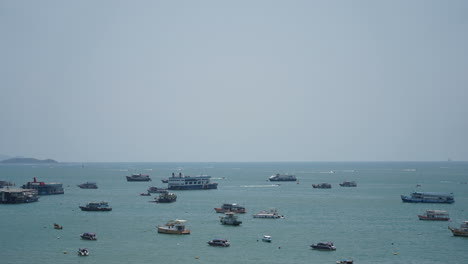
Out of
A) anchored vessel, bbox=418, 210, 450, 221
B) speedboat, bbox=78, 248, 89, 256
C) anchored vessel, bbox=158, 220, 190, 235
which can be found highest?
anchored vessel, bbox=418, 210, 450, 221

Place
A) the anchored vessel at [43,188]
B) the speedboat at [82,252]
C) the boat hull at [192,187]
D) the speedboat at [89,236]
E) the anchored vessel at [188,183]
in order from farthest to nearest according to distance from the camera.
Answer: the anchored vessel at [188,183]
the boat hull at [192,187]
the anchored vessel at [43,188]
the speedboat at [89,236]
the speedboat at [82,252]

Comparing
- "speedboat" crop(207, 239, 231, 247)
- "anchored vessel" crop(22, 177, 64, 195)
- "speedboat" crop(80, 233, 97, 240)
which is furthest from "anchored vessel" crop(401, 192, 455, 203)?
"anchored vessel" crop(22, 177, 64, 195)

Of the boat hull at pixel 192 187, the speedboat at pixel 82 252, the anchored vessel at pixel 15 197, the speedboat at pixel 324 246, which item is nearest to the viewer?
the speedboat at pixel 82 252

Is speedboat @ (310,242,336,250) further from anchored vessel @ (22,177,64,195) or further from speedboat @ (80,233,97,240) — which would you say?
anchored vessel @ (22,177,64,195)

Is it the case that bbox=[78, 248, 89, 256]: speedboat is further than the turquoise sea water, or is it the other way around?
the turquoise sea water

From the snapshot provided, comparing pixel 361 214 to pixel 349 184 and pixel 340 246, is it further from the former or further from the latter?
pixel 349 184

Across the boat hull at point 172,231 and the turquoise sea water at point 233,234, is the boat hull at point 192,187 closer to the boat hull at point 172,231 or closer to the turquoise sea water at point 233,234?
the turquoise sea water at point 233,234

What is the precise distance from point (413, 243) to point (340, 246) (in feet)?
29.8

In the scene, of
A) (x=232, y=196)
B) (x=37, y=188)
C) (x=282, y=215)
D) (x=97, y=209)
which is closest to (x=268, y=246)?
(x=282, y=215)

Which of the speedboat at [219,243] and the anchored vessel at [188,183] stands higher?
the anchored vessel at [188,183]

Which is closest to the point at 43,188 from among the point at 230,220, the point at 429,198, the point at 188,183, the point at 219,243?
the point at 188,183

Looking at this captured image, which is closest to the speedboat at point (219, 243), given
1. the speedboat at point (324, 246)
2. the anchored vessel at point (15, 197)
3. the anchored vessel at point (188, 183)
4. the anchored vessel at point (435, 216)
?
the speedboat at point (324, 246)

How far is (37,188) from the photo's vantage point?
122 meters

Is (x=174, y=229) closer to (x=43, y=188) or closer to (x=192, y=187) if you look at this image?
(x=43, y=188)
